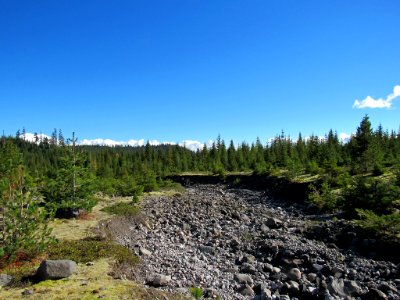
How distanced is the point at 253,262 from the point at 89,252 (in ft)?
24.2

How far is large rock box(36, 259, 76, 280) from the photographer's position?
10.6 metres

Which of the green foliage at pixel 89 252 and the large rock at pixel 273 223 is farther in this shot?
the large rock at pixel 273 223

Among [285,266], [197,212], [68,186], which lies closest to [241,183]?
[197,212]

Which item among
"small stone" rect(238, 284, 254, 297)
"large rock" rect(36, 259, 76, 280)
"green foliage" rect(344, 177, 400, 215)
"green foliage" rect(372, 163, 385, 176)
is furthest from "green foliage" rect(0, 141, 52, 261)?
"green foliage" rect(372, 163, 385, 176)

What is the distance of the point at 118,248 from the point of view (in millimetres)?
14414

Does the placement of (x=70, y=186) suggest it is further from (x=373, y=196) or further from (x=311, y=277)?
(x=373, y=196)

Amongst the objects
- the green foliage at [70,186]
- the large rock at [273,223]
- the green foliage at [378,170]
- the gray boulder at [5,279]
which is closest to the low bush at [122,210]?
the green foliage at [70,186]

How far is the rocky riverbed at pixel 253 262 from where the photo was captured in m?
11.5

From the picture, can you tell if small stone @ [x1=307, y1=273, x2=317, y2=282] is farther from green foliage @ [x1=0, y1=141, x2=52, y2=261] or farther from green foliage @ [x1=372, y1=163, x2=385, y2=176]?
green foliage @ [x1=372, y1=163, x2=385, y2=176]

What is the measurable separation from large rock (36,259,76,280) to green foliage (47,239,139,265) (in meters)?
1.72

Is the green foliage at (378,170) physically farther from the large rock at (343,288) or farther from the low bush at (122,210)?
the large rock at (343,288)

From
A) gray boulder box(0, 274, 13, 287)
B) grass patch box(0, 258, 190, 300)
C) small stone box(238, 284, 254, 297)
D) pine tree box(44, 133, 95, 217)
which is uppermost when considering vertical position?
pine tree box(44, 133, 95, 217)

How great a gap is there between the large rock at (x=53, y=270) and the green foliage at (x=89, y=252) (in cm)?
172

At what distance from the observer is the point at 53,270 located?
10.7 meters
